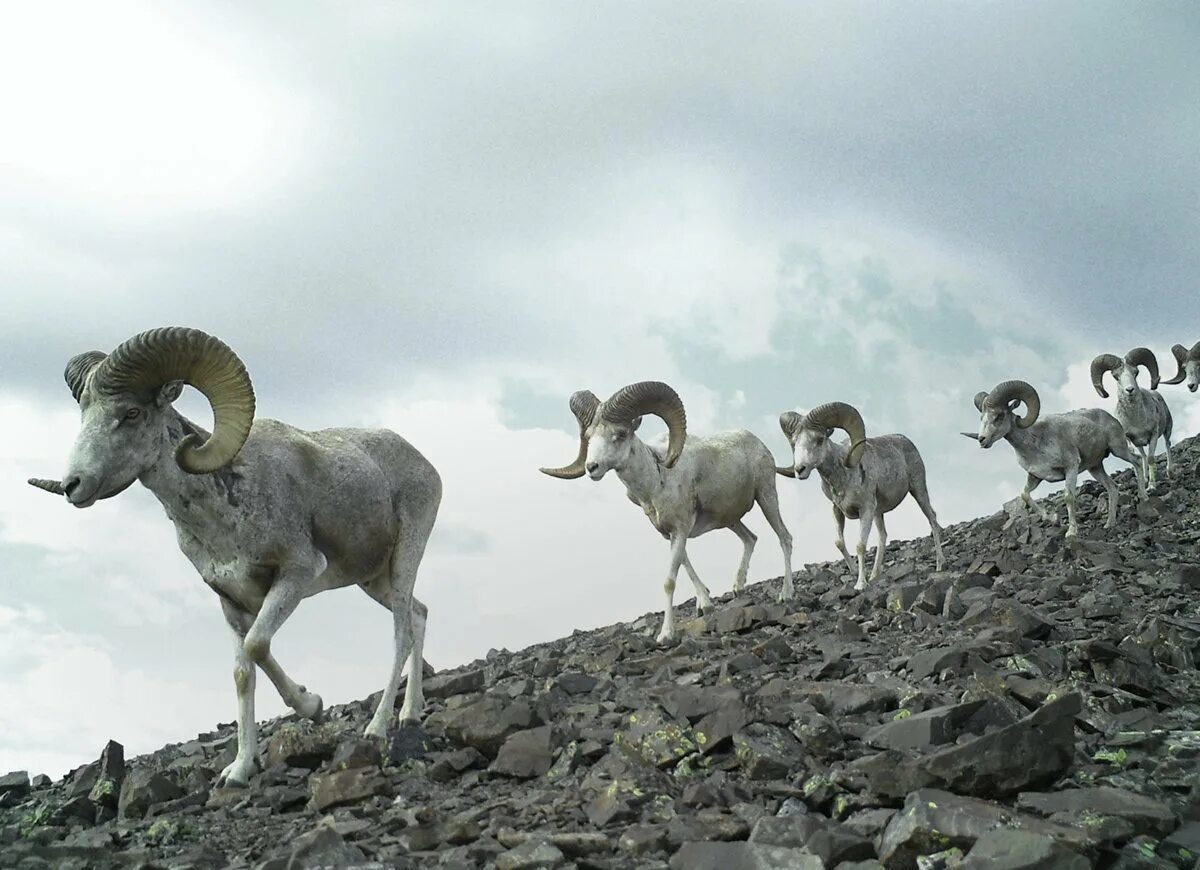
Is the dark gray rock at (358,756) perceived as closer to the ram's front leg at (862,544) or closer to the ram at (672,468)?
the ram at (672,468)

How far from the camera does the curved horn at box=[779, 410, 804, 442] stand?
19.5 metres

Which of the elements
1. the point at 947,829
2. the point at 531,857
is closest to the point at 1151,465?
the point at 947,829

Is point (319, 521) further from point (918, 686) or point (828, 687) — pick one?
point (918, 686)

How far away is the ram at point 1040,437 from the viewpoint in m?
22.8

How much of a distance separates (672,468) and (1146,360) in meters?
20.8

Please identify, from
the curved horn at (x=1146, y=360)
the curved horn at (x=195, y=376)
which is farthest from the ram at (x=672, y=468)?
the curved horn at (x=1146, y=360)

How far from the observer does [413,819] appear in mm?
6680

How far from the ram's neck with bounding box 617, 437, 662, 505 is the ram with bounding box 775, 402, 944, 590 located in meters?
4.70

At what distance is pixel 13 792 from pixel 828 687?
8.83 metres

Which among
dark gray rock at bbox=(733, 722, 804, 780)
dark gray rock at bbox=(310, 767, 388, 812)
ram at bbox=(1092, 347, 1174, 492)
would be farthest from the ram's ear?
ram at bbox=(1092, 347, 1174, 492)

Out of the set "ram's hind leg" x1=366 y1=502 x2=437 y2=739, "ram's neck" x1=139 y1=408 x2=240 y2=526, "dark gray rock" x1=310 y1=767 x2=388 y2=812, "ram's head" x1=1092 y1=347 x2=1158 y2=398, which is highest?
"ram's head" x1=1092 y1=347 x2=1158 y2=398

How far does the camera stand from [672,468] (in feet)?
49.7

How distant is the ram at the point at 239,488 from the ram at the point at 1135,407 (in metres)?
23.9

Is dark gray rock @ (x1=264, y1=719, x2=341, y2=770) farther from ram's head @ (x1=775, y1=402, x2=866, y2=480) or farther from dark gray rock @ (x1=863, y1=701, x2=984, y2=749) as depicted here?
ram's head @ (x1=775, y1=402, x2=866, y2=480)
